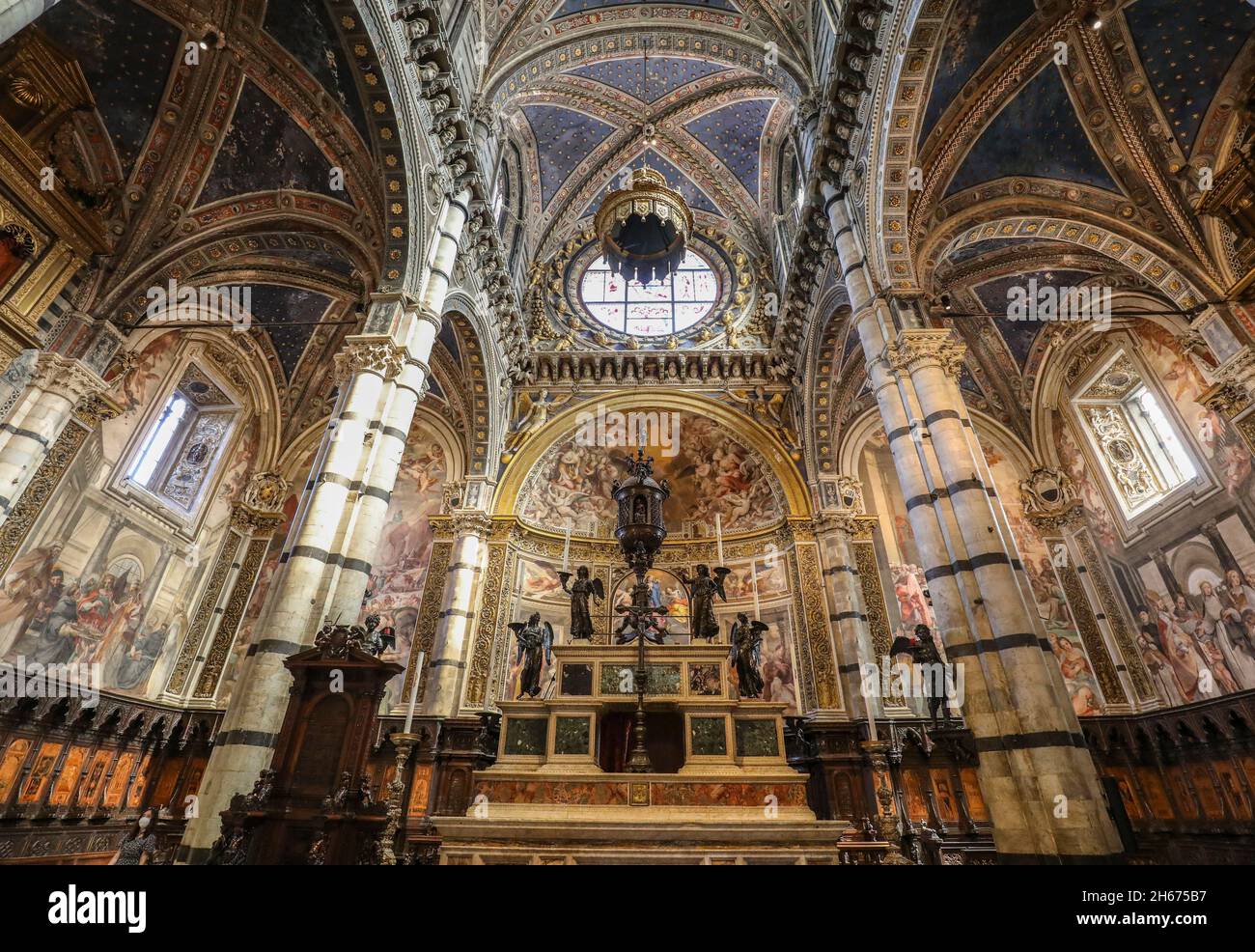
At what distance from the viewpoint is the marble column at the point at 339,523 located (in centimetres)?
561

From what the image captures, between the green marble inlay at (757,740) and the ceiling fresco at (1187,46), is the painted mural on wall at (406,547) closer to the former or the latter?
the green marble inlay at (757,740)

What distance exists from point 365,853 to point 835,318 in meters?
12.3

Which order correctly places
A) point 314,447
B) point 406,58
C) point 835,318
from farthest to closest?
point 314,447, point 835,318, point 406,58

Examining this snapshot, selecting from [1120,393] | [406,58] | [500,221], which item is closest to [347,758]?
[406,58]

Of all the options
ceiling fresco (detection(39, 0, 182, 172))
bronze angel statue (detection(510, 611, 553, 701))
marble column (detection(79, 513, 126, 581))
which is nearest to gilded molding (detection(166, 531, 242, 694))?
marble column (detection(79, 513, 126, 581))

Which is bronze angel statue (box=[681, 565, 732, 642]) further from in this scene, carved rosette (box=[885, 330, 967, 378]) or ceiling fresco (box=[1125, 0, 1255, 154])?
ceiling fresco (box=[1125, 0, 1255, 154])

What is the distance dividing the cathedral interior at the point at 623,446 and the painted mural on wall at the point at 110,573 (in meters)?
0.08

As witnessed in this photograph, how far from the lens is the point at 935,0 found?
24.9 ft

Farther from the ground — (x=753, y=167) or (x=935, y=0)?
(x=753, y=167)

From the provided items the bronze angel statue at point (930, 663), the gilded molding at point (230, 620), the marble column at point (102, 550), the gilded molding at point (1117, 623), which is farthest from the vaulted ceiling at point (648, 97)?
the gilded molding at point (1117, 623)

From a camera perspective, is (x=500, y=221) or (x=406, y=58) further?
(x=500, y=221)

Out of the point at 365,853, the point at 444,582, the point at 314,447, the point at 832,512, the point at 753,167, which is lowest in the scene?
the point at 365,853
